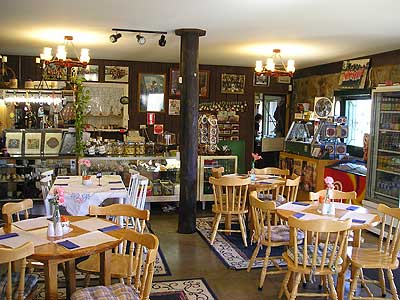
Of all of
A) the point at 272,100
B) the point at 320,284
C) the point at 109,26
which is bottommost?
the point at 320,284

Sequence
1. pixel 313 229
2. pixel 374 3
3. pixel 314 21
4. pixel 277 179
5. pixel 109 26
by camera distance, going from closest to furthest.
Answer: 1. pixel 313 229
2. pixel 374 3
3. pixel 314 21
4. pixel 109 26
5. pixel 277 179

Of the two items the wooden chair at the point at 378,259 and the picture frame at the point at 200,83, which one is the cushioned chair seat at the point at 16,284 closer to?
the wooden chair at the point at 378,259

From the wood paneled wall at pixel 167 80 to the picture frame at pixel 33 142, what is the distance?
175cm

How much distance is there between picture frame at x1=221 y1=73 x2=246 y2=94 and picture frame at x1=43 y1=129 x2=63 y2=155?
11.9 ft

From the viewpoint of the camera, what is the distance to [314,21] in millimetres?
4812

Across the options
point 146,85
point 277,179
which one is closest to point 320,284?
point 277,179

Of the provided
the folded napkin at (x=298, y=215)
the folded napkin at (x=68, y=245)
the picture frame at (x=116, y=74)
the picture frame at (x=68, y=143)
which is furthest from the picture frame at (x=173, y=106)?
the folded napkin at (x=68, y=245)

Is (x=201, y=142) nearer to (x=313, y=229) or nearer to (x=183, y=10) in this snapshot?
(x=183, y=10)

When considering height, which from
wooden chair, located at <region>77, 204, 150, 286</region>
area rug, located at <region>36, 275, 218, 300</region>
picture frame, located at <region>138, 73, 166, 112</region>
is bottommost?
area rug, located at <region>36, 275, 218, 300</region>

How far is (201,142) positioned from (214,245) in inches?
103

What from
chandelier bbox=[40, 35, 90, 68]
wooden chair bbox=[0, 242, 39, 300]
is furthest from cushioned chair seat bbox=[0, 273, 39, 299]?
chandelier bbox=[40, 35, 90, 68]

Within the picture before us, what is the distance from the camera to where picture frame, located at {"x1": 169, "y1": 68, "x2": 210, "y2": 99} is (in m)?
8.78

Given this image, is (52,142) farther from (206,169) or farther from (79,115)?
(206,169)

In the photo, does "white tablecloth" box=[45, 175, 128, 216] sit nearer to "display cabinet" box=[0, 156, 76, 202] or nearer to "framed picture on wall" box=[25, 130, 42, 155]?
"display cabinet" box=[0, 156, 76, 202]
